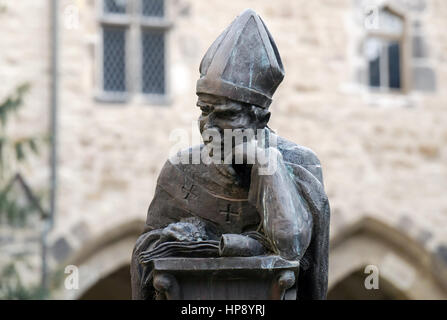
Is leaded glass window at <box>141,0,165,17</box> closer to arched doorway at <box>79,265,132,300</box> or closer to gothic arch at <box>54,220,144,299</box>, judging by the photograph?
gothic arch at <box>54,220,144,299</box>

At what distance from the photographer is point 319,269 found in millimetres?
3447

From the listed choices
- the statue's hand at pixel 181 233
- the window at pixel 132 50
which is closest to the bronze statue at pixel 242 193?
the statue's hand at pixel 181 233

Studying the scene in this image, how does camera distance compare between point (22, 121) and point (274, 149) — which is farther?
point (22, 121)

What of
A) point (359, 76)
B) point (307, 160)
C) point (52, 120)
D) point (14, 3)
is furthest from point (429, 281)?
point (307, 160)

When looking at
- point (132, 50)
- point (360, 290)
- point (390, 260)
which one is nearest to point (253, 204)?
point (132, 50)

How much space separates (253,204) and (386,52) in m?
10.2

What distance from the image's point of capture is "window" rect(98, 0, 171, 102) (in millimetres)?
12234

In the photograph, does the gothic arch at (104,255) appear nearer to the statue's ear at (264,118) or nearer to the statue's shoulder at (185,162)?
the statue's shoulder at (185,162)

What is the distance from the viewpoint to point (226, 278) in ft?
10.7

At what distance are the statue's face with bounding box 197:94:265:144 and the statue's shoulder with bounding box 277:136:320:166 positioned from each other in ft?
0.49

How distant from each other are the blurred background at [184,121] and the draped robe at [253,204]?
292 inches

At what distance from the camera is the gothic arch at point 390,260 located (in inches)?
504

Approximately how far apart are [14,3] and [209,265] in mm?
9183

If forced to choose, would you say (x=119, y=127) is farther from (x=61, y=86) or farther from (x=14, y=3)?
(x=14, y=3)
